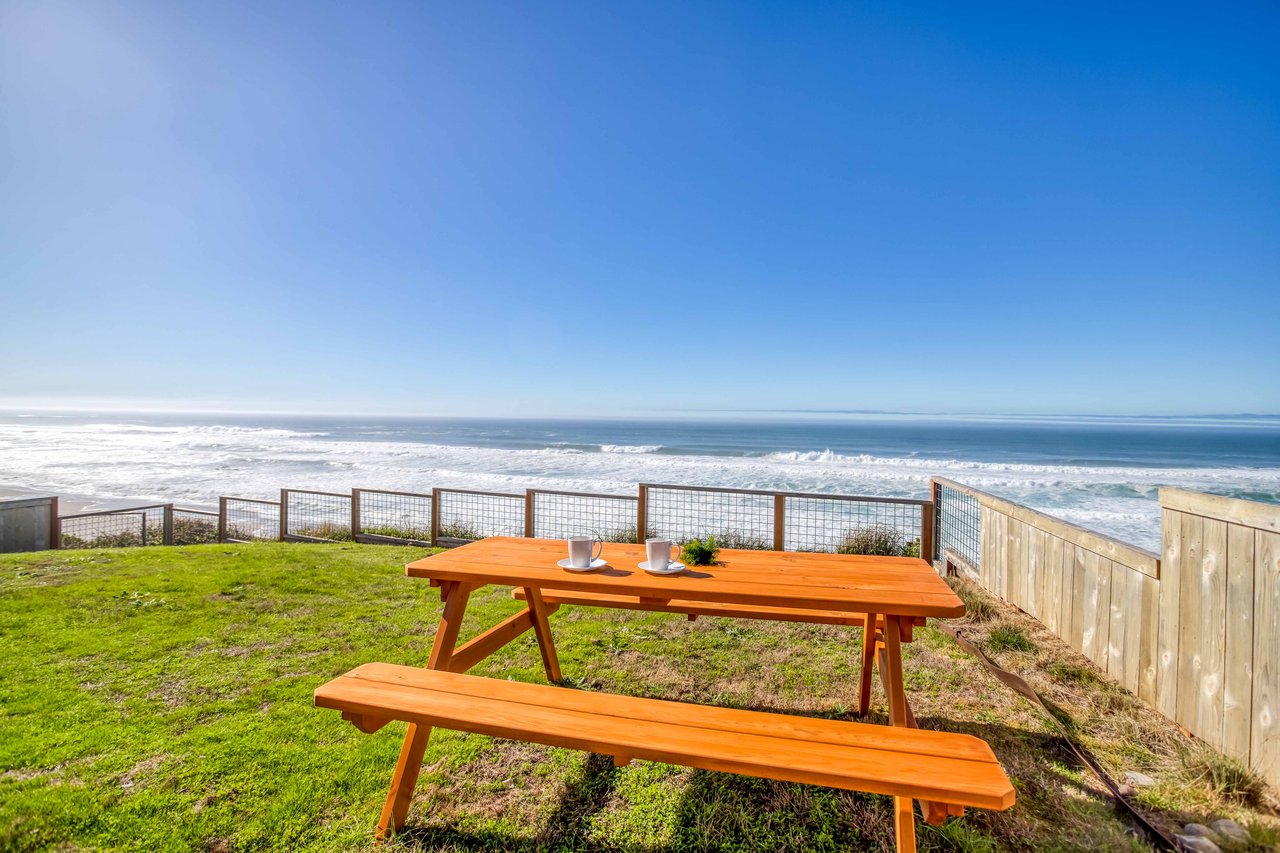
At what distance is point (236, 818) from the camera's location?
189 cm

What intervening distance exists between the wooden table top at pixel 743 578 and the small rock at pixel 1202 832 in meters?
1.11

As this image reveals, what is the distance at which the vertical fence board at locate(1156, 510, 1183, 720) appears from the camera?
254 cm

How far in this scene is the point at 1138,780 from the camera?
217 cm

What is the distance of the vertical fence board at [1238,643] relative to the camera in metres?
2.05

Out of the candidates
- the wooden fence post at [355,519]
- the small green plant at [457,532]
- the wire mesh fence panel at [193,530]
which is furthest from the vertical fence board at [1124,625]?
the wire mesh fence panel at [193,530]

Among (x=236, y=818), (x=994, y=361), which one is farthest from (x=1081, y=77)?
(x=994, y=361)

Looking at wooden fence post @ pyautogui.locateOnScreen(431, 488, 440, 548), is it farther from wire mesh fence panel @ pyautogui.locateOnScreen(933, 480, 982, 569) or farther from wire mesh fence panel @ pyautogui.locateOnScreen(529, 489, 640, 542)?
wire mesh fence panel @ pyautogui.locateOnScreen(933, 480, 982, 569)

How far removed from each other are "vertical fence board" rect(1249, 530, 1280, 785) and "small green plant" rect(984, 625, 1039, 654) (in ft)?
5.88

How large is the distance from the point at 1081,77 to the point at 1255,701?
11.1m

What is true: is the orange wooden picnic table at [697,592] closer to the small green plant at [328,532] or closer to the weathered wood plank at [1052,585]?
→ the weathered wood plank at [1052,585]

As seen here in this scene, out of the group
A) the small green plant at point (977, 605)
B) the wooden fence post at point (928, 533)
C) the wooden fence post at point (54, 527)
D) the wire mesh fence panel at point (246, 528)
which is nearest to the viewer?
the small green plant at point (977, 605)

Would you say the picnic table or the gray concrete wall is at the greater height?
the picnic table

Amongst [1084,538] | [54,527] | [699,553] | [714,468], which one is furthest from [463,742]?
[714,468]

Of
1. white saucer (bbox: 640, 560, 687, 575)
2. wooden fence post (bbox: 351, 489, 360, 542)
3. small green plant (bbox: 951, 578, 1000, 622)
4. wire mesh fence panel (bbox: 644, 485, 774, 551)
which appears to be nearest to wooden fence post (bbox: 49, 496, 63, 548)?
wooden fence post (bbox: 351, 489, 360, 542)
